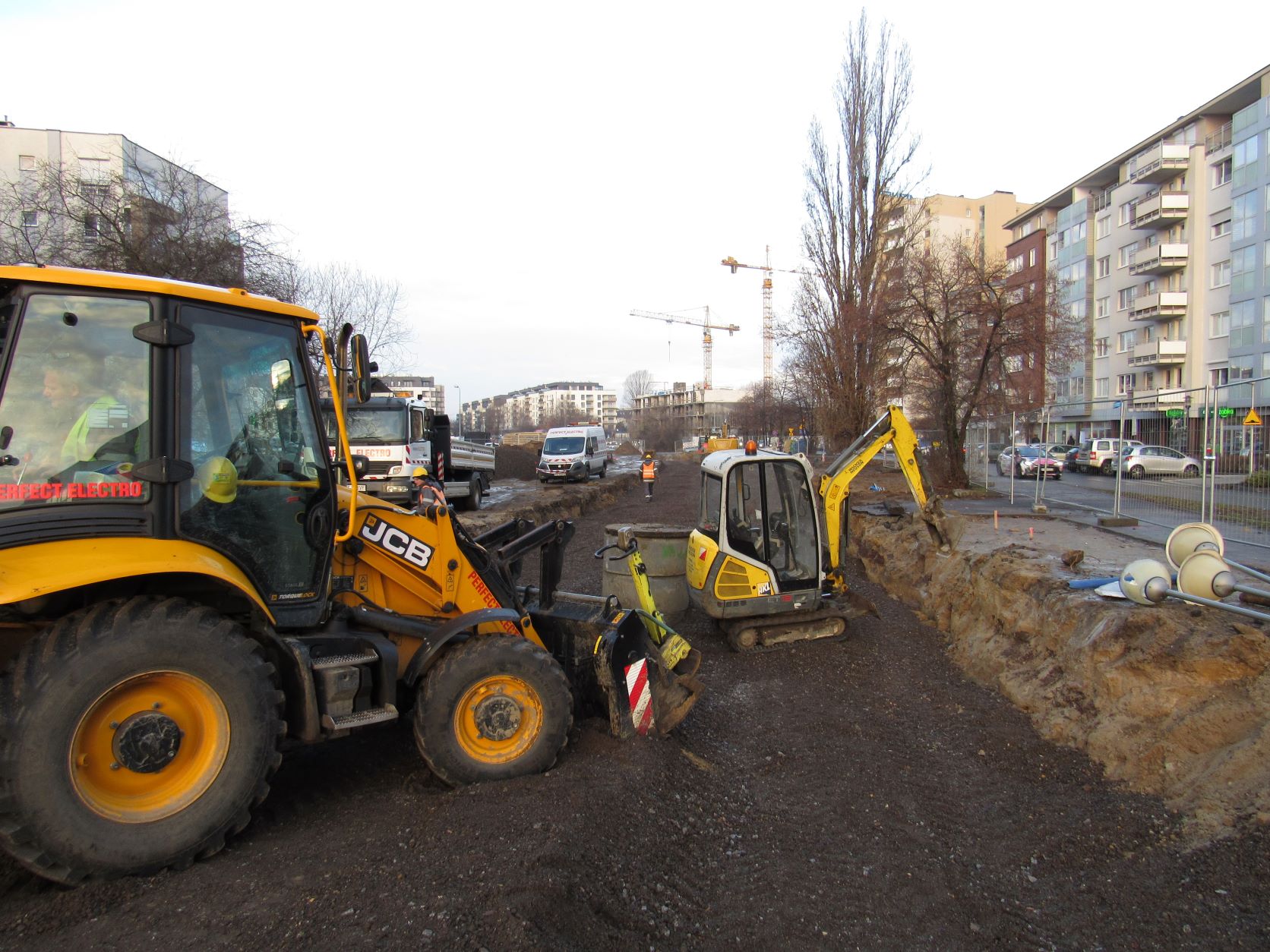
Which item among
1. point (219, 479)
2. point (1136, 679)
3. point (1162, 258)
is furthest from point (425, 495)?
point (1162, 258)

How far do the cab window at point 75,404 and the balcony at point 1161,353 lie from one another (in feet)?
158

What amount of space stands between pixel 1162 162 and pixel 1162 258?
4.88 metres

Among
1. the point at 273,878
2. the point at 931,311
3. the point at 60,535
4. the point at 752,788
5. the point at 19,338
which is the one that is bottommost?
the point at 752,788

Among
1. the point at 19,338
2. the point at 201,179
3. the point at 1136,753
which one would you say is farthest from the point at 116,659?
the point at 201,179

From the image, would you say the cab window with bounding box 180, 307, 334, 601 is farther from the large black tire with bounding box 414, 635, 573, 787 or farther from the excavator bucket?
the excavator bucket

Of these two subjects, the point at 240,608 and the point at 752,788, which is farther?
the point at 752,788

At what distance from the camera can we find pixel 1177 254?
39875mm

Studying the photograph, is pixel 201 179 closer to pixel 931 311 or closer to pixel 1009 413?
pixel 931 311

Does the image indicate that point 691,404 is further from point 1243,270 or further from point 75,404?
point 75,404

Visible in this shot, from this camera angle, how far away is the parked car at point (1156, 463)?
10078 millimetres

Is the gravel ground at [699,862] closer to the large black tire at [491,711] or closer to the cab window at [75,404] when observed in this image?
the large black tire at [491,711]

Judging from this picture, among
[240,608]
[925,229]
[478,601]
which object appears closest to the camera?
[240,608]

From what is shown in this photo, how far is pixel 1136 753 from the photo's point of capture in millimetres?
4730

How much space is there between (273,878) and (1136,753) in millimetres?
4790
